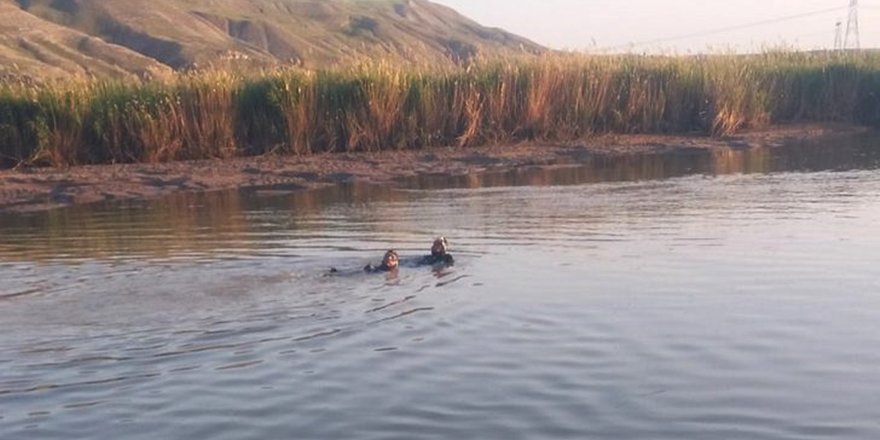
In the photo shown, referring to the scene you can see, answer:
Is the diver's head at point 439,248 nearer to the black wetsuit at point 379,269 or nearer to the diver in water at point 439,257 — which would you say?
the diver in water at point 439,257

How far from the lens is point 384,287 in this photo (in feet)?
34.6

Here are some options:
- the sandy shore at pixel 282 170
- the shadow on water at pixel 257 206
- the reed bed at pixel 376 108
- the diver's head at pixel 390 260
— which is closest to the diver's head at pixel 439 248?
the diver's head at pixel 390 260

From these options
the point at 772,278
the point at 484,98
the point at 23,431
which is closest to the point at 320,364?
the point at 23,431

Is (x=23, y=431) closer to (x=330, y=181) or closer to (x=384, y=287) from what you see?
(x=384, y=287)

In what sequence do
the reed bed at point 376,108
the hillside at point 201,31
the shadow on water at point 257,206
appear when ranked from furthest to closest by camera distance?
the hillside at point 201,31, the reed bed at point 376,108, the shadow on water at point 257,206

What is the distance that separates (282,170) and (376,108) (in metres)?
2.70

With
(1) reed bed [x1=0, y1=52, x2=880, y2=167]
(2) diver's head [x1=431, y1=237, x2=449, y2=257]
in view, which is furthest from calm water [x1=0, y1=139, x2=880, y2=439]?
(1) reed bed [x1=0, y1=52, x2=880, y2=167]

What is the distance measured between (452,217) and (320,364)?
23.3 feet

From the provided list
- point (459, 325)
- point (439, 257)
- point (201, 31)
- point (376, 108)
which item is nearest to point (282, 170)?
point (376, 108)

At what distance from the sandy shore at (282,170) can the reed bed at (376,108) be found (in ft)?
1.90

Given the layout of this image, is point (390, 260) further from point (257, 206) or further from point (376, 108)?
point (376, 108)

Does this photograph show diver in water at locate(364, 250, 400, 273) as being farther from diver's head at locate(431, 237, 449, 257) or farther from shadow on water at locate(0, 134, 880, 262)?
shadow on water at locate(0, 134, 880, 262)

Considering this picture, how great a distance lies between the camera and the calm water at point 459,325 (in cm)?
710

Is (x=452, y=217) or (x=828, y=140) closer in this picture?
(x=452, y=217)
